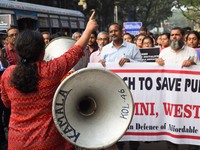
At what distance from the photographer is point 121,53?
499 cm

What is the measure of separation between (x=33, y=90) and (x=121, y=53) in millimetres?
2657

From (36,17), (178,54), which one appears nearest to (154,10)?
(36,17)

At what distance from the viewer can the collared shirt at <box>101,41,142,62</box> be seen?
16.4 feet

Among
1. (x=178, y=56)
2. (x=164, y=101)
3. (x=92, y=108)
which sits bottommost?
(x=164, y=101)

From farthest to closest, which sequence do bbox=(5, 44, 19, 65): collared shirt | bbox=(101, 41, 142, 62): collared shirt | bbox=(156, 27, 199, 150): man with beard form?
bbox=(5, 44, 19, 65): collared shirt, bbox=(101, 41, 142, 62): collared shirt, bbox=(156, 27, 199, 150): man with beard

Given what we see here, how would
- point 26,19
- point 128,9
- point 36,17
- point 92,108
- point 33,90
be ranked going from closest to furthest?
point 33,90 < point 92,108 < point 26,19 < point 36,17 < point 128,9

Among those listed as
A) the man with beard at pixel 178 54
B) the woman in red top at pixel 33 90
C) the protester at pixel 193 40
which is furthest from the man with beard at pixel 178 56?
the woman in red top at pixel 33 90

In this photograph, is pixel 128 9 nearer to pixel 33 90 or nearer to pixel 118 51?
pixel 118 51

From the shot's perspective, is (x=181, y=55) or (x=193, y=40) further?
(x=193, y=40)

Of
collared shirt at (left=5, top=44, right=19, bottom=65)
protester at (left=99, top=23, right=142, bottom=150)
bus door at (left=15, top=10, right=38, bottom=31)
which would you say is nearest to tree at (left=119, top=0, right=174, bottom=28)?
bus door at (left=15, top=10, right=38, bottom=31)

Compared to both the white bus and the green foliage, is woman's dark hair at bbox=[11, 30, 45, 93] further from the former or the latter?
the green foliage

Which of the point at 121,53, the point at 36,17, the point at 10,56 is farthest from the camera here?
the point at 36,17

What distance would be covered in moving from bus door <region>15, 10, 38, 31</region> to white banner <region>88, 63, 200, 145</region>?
11.2 metres

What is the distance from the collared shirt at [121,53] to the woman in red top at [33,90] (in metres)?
2.48
